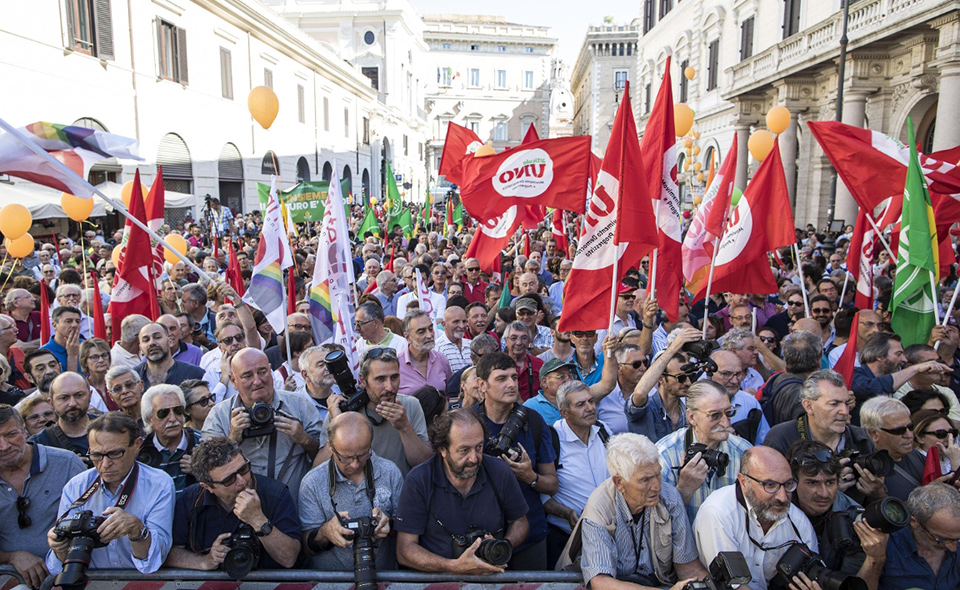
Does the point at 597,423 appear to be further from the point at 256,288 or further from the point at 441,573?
the point at 256,288

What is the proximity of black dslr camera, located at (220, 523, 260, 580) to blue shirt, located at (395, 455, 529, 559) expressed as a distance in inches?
26.1

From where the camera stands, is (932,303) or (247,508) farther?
(932,303)

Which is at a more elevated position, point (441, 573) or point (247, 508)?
point (247, 508)

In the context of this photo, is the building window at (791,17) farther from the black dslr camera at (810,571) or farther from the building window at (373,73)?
the building window at (373,73)

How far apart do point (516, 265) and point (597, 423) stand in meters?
5.44

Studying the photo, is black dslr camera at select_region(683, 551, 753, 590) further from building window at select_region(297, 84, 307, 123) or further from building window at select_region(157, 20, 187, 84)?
building window at select_region(297, 84, 307, 123)

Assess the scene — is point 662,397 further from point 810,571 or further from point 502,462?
point 810,571

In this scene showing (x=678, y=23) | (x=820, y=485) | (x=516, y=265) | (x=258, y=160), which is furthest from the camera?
(x=678, y=23)

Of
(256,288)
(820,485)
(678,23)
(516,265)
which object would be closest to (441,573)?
(820,485)

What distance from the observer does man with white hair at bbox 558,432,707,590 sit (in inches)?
115

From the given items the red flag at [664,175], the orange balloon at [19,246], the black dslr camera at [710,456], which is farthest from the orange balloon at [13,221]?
the black dslr camera at [710,456]

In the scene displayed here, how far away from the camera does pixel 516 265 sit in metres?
9.31

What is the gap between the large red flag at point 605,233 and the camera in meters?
5.00

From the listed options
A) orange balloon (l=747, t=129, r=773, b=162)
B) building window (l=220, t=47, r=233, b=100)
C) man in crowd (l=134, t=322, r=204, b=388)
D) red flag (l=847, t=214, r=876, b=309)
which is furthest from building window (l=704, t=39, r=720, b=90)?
man in crowd (l=134, t=322, r=204, b=388)
